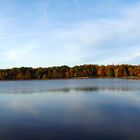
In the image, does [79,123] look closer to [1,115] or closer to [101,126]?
[101,126]

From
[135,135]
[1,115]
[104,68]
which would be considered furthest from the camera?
[104,68]

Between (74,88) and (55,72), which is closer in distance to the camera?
(74,88)

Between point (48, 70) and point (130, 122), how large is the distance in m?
129

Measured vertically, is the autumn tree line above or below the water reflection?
above

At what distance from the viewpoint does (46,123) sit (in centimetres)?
1575

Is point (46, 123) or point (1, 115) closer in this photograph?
point (46, 123)

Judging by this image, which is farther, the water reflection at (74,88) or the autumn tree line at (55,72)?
the autumn tree line at (55,72)

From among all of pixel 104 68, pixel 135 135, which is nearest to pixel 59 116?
pixel 135 135

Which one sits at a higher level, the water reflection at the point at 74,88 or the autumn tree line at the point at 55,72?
the autumn tree line at the point at 55,72

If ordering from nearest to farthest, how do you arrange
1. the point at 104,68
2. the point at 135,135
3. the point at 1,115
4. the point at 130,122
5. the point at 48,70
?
the point at 135,135
the point at 130,122
the point at 1,115
the point at 104,68
the point at 48,70

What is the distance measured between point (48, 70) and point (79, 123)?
5090 inches

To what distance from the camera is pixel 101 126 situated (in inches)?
574

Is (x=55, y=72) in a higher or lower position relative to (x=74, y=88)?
higher

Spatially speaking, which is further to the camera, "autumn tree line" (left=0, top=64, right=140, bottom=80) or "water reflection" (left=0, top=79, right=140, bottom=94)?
"autumn tree line" (left=0, top=64, right=140, bottom=80)
